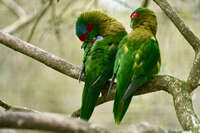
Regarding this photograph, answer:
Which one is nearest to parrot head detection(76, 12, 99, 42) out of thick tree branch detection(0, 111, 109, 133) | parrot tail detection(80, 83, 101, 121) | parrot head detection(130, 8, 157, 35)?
parrot head detection(130, 8, 157, 35)

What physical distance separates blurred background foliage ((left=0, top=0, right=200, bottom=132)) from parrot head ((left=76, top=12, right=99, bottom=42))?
0.93m

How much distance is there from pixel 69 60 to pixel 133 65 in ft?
12.7

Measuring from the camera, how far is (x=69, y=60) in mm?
6395

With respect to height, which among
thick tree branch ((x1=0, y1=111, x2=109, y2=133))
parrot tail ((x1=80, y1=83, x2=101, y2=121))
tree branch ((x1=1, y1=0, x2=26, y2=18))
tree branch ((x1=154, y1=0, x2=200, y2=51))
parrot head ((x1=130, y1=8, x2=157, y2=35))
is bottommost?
tree branch ((x1=1, y1=0, x2=26, y2=18))

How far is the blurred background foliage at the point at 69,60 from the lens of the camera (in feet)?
16.5

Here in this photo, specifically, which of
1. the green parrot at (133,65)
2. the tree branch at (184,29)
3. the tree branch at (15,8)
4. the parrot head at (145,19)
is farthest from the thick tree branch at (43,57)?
the tree branch at (15,8)

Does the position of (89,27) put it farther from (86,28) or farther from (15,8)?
(15,8)

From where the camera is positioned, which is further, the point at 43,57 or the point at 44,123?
the point at 43,57

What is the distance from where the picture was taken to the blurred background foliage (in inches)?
198

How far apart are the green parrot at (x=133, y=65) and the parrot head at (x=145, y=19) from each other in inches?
5.3

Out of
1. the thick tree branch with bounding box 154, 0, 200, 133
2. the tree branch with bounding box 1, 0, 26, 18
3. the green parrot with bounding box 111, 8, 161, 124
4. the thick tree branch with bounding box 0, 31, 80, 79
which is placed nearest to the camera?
the thick tree branch with bounding box 154, 0, 200, 133

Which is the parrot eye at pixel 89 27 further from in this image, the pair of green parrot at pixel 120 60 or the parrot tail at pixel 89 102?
the parrot tail at pixel 89 102

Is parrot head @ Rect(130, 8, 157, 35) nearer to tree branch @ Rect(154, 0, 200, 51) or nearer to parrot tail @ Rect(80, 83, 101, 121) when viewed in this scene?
tree branch @ Rect(154, 0, 200, 51)

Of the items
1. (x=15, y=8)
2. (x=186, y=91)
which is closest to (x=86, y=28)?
(x=186, y=91)
